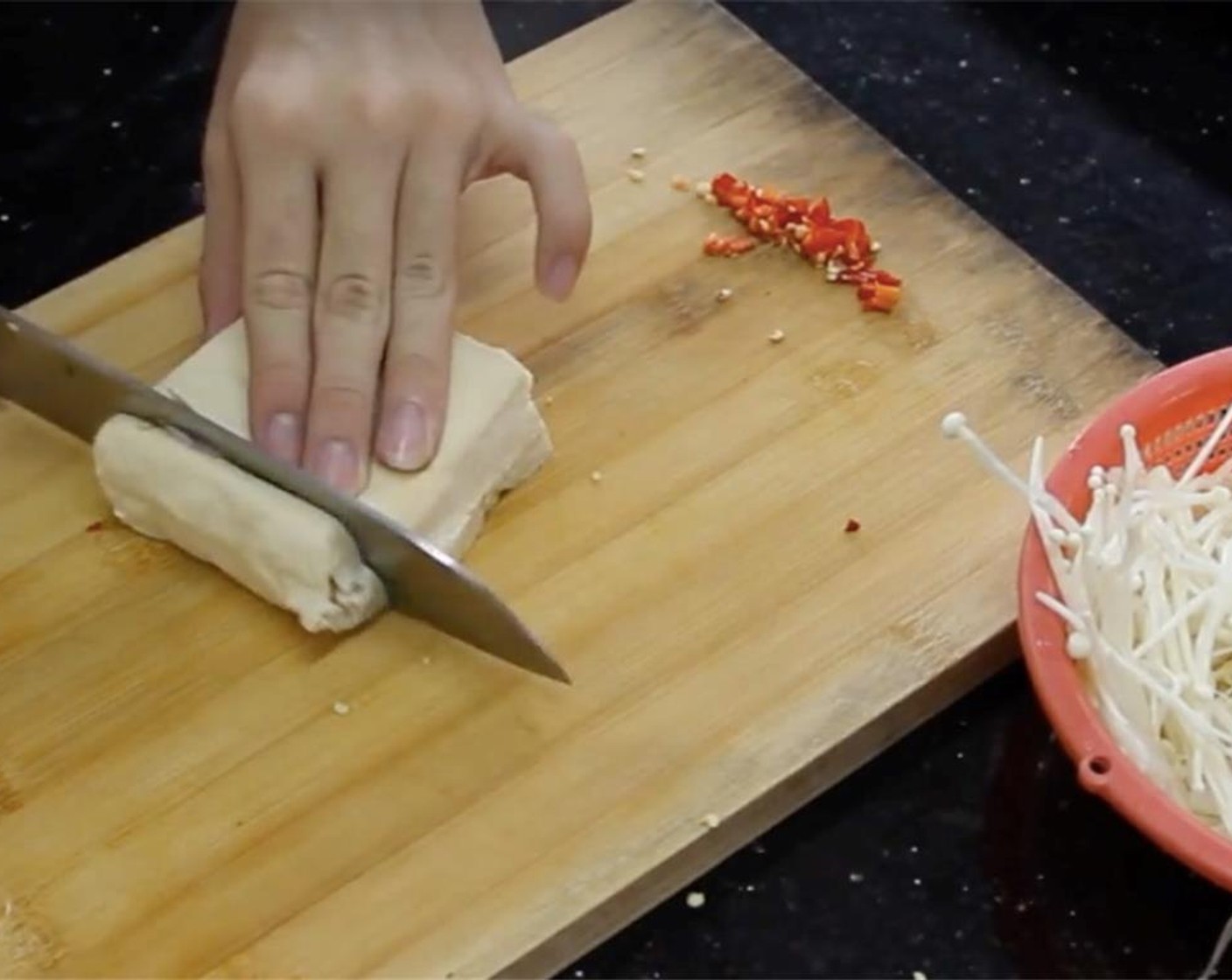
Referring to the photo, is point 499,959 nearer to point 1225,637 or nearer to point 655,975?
point 655,975

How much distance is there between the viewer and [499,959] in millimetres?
899

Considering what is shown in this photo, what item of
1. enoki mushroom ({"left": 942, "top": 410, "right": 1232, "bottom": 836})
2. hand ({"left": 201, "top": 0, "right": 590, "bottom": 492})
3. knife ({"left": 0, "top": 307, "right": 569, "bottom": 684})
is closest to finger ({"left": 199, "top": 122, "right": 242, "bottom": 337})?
hand ({"left": 201, "top": 0, "right": 590, "bottom": 492})

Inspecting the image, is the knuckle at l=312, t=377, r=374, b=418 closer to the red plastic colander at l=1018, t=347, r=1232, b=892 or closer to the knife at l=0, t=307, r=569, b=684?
the knife at l=0, t=307, r=569, b=684

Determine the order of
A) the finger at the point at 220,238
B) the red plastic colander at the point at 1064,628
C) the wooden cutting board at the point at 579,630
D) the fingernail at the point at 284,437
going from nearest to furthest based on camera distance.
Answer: the red plastic colander at the point at 1064,628 < the wooden cutting board at the point at 579,630 < the fingernail at the point at 284,437 < the finger at the point at 220,238

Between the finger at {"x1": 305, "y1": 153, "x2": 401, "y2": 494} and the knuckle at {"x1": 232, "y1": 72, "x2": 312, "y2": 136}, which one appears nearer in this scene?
the finger at {"x1": 305, "y1": 153, "x2": 401, "y2": 494}

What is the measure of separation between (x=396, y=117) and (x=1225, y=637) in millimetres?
598

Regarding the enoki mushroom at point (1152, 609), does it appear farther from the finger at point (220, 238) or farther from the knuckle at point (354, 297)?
the finger at point (220, 238)

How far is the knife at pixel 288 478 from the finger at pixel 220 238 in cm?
11

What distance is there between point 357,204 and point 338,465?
19 centimetres

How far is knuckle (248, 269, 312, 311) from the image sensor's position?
3.59 feet

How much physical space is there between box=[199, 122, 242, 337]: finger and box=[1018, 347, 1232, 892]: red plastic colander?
20.7 inches

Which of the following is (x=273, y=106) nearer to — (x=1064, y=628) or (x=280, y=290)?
(x=280, y=290)

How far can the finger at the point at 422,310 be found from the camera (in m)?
1.03

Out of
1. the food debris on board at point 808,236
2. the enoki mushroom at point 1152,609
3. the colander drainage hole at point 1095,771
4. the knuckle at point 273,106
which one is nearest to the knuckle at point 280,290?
the knuckle at point 273,106
